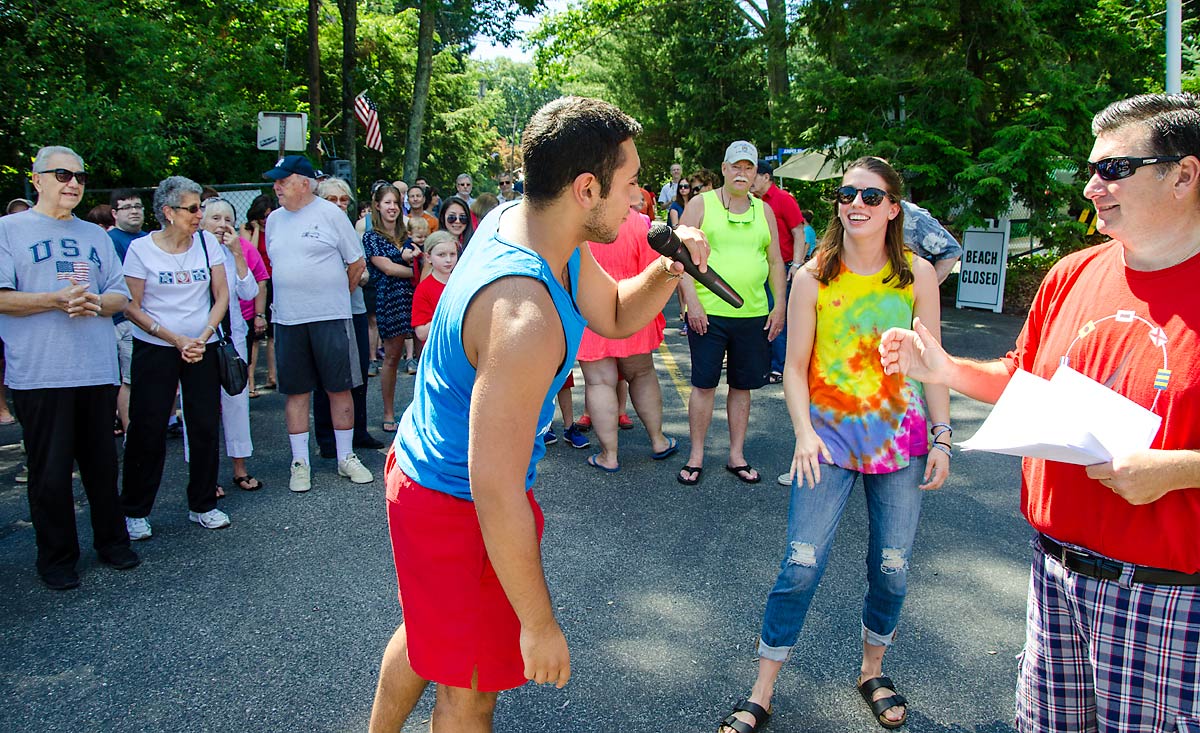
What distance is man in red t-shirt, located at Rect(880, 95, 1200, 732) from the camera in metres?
1.88

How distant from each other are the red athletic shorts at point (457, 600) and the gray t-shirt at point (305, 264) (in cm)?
363

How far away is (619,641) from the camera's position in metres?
3.51

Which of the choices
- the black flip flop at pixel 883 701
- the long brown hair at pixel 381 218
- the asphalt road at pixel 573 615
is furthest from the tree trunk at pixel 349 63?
the black flip flop at pixel 883 701

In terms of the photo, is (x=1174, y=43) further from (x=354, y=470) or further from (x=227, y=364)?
(x=227, y=364)

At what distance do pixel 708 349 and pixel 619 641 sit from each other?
2.39 m

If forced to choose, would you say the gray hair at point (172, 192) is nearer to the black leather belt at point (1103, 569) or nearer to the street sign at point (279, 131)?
the black leather belt at point (1103, 569)

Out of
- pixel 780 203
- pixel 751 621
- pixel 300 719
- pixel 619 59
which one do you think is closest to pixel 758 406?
pixel 780 203

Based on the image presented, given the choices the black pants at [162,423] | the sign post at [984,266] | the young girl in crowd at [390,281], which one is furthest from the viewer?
the sign post at [984,266]

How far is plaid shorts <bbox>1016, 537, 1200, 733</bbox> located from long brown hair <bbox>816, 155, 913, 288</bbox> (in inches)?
43.2

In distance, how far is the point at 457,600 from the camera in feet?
6.95

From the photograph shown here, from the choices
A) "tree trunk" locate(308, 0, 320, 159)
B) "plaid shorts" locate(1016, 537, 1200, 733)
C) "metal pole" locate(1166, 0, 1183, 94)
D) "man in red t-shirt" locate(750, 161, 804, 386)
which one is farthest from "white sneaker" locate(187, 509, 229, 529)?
"tree trunk" locate(308, 0, 320, 159)

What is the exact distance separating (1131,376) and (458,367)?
1.54 metres

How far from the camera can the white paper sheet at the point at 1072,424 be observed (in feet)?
5.76

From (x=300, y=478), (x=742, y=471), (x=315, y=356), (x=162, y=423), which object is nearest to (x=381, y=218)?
(x=315, y=356)
